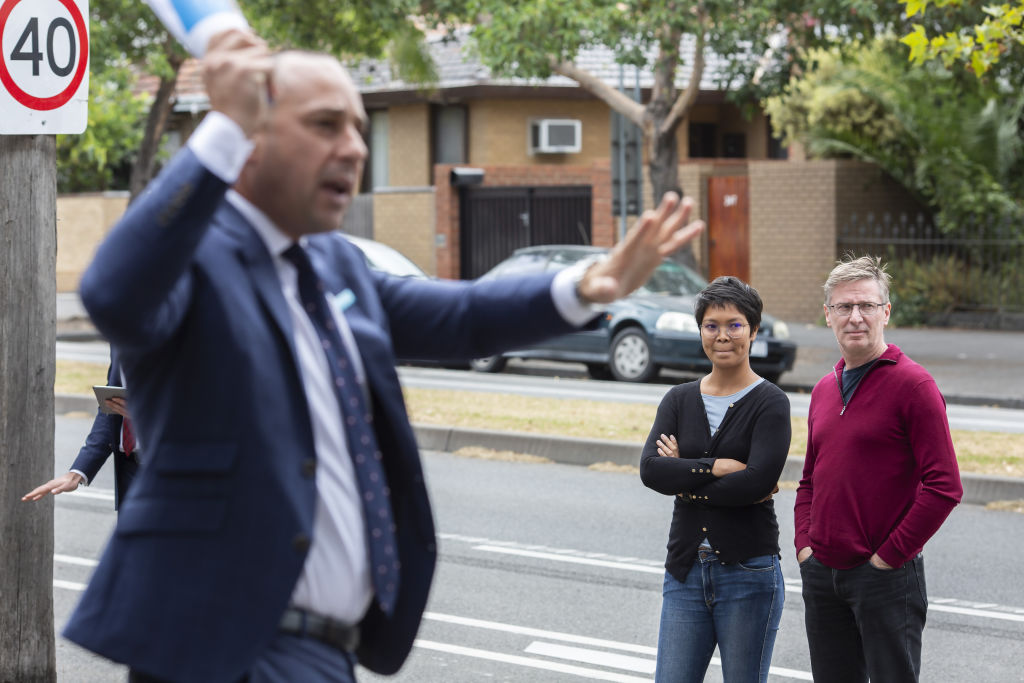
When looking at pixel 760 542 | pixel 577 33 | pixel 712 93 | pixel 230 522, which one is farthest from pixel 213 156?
pixel 712 93

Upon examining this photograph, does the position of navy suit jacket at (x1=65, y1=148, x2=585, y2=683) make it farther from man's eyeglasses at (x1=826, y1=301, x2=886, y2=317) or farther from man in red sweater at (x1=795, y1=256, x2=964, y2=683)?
man's eyeglasses at (x1=826, y1=301, x2=886, y2=317)

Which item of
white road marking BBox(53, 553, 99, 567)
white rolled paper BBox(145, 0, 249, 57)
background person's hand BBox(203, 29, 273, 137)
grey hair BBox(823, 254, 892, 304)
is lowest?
white road marking BBox(53, 553, 99, 567)

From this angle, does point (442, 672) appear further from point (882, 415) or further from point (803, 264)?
point (803, 264)

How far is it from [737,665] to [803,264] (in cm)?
2128

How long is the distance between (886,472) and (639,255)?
1.92 meters

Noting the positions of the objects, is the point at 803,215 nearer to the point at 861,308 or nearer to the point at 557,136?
the point at 557,136

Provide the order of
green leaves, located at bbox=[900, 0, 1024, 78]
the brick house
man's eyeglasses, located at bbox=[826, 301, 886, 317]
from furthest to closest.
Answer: the brick house
green leaves, located at bbox=[900, 0, 1024, 78]
man's eyeglasses, located at bbox=[826, 301, 886, 317]

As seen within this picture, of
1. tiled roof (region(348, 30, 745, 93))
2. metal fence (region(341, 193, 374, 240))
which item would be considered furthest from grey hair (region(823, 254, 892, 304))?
metal fence (region(341, 193, 374, 240))

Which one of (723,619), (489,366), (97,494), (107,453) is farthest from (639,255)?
(489,366)

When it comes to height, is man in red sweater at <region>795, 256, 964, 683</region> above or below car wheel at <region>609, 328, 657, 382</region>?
above

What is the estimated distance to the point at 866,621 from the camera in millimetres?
4250

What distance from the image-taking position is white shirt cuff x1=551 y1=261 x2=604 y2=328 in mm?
2701

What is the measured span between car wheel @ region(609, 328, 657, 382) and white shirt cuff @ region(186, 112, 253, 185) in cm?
1494

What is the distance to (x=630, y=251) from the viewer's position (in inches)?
104
